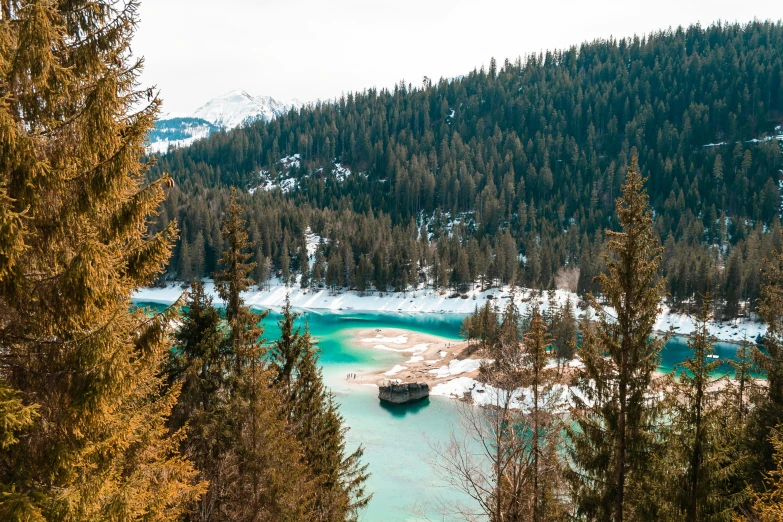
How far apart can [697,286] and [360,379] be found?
213 ft

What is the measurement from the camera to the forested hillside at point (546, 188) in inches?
4063

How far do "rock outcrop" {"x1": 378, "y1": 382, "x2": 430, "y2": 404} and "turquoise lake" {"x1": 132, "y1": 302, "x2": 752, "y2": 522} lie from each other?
0.82 m

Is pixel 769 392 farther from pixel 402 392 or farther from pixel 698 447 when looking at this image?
pixel 402 392

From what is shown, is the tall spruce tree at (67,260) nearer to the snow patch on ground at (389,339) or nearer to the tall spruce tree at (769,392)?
the tall spruce tree at (769,392)

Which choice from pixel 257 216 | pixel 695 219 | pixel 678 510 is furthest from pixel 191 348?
pixel 695 219

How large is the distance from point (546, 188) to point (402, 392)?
4817 inches

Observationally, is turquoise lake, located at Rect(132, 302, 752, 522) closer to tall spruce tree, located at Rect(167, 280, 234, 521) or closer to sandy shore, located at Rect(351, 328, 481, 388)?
sandy shore, located at Rect(351, 328, 481, 388)

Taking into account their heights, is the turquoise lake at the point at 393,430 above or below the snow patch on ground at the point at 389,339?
below

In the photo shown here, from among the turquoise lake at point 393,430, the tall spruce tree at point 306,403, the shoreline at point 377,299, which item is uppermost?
the tall spruce tree at point 306,403

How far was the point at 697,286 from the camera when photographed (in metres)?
83.0

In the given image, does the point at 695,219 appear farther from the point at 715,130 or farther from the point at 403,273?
the point at 403,273

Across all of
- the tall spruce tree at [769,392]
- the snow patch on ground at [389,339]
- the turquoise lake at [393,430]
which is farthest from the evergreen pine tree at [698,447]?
the snow patch on ground at [389,339]

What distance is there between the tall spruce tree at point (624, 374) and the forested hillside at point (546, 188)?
81.9m

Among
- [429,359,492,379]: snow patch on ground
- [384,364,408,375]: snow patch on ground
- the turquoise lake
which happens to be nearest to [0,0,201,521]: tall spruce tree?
the turquoise lake
